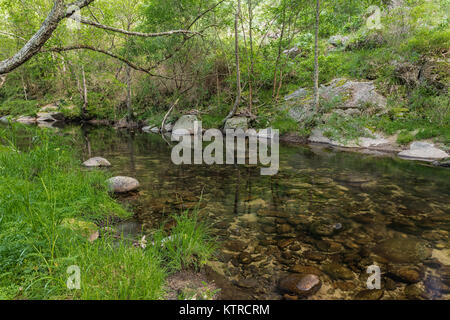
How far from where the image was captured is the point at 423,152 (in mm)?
8156

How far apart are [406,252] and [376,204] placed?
1619mm

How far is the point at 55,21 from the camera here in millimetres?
3453

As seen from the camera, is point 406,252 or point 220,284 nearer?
point 220,284

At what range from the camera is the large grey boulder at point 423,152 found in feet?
25.8

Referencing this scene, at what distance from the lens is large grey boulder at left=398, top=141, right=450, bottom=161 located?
787 cm

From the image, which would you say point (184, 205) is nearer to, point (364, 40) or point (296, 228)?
point (296, 228)

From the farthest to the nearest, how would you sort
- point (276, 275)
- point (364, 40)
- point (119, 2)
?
point (119, 2) → point (364, 40) → point (276, 275)

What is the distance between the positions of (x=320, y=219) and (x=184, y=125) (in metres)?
13.3
